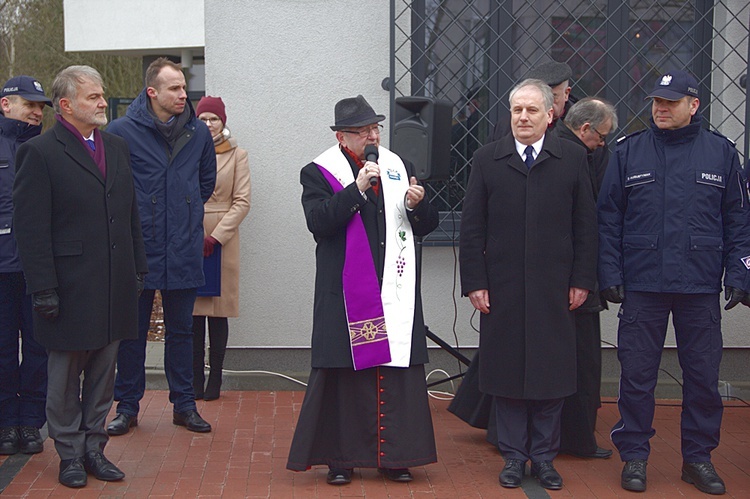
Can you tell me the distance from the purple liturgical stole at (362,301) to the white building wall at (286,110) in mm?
2404

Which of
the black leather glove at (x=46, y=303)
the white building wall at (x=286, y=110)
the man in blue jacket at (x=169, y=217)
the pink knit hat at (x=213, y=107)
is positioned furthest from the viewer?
the white building wall at (x=286, y=110)

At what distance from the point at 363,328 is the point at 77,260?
1509 mm

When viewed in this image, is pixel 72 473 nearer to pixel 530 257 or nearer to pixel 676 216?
pixel 530 257

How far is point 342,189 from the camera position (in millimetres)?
5305

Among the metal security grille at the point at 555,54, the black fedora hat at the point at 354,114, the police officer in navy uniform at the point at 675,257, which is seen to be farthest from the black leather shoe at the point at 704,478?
the metal security grille at the point at 555,54

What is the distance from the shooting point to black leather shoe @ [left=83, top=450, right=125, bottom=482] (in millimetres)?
5363

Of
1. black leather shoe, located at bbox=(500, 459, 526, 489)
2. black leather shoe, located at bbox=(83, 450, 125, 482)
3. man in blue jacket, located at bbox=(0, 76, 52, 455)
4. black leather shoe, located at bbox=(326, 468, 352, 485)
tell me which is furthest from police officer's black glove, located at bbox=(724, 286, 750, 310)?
man in blue jacket, located at bbox=(0, 76, 52, 455)

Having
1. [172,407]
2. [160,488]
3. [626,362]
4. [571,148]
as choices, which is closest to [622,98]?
[571,148]

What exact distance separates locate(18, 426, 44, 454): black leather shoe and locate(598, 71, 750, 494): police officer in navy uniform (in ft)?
10.7

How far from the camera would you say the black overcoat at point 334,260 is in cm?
531

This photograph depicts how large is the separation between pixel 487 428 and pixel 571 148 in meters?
1.80

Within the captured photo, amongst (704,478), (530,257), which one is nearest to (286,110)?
(530,257)

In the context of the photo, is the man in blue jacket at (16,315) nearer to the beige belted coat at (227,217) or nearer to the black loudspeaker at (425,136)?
the beige belted coat at (227,217)

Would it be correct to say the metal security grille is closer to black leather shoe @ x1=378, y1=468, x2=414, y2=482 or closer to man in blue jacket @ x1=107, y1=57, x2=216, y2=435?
man in blue jacket @ x1=107, y1=57, x2=216, y2=435
